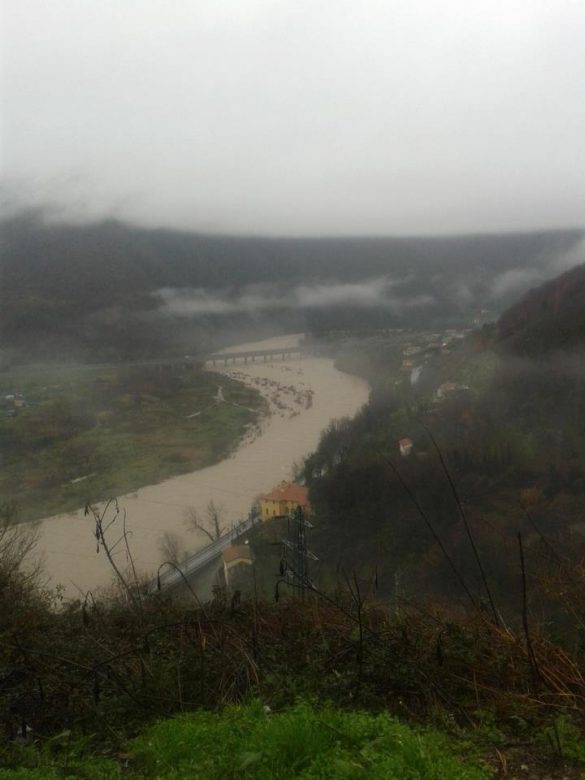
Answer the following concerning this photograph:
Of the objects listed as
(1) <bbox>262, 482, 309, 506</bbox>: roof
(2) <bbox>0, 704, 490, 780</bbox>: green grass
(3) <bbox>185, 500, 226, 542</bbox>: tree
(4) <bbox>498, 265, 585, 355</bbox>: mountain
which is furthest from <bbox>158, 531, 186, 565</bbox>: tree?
(4) <bbox>498, 265, 585, 355</bbox>: mountain

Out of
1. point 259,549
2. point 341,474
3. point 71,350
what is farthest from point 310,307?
point 259,549

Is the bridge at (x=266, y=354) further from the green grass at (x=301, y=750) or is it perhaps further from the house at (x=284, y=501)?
the green grass at (x=301, y=750)

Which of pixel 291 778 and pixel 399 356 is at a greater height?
pixel 291 778

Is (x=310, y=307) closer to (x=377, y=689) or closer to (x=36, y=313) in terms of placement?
(x=36, y=313)

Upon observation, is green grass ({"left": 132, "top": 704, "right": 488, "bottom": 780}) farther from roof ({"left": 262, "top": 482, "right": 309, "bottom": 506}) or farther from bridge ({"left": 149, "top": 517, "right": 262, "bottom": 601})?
roof ({"left": 262, "top": 482, "right": 309, "bottom": 506})

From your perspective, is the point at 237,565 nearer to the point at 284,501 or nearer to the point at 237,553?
the point at 237,553

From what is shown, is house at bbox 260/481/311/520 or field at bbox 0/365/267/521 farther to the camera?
field at bbox 0/365/267/521

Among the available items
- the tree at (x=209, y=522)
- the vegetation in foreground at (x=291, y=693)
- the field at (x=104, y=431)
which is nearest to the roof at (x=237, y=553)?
the tree at (x=209, y=522)
